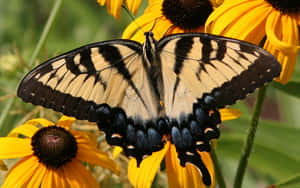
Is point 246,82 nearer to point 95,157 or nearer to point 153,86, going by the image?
point 153,86

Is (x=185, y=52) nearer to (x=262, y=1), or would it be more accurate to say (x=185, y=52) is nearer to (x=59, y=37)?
(x=262, y=1)

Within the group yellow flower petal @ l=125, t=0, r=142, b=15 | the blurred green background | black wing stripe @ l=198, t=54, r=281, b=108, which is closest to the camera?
black wing stripe @ l=198, t=54, r=281, b=108

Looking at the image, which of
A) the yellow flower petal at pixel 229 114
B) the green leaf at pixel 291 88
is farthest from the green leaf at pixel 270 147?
the yellow flower petal at pixel 229 114

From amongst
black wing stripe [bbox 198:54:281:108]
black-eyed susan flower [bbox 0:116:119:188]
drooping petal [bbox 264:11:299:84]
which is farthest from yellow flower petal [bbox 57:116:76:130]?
drooping petal [bbox 264:11:299:84]

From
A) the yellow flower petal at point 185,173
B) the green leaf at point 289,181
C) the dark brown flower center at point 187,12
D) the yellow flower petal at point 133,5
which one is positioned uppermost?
the yellow flower petal at point 133,5

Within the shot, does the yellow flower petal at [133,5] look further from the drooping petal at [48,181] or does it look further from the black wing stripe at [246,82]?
the drooping petal at [48,181]

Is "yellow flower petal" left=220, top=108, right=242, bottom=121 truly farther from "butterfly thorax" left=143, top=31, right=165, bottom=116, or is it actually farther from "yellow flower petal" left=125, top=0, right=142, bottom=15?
"yellow flower petal" left=125, top=0, right=142, bottom=15

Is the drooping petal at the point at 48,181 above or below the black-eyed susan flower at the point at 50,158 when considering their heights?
below
